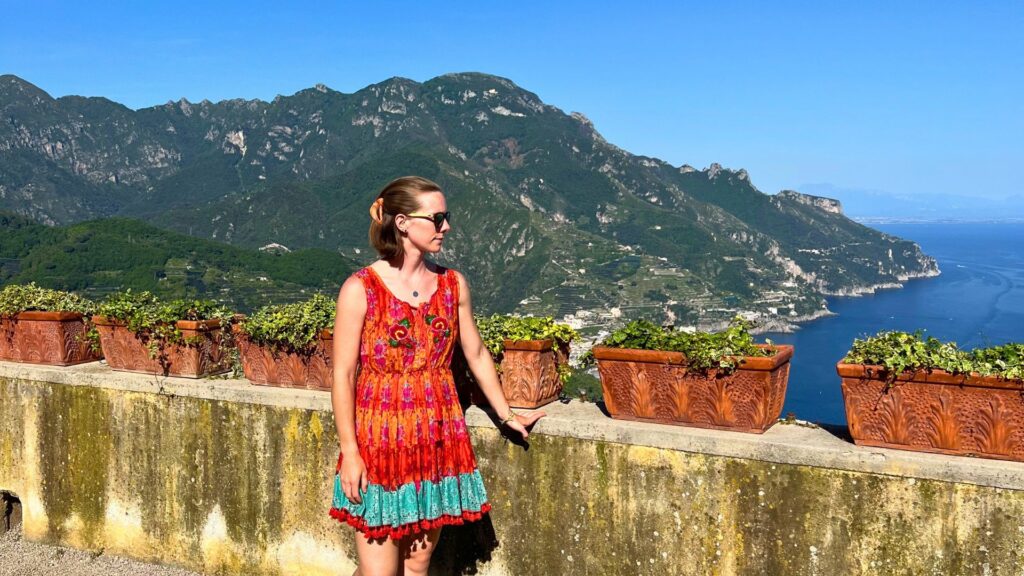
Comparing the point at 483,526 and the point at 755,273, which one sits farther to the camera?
the point at 755,273

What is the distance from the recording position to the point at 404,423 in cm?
291

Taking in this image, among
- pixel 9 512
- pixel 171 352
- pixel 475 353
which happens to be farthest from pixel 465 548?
pixel 9 512

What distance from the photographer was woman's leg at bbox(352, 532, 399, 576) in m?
2.92

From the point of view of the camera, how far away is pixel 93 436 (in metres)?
5.10

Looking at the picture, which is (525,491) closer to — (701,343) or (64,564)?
(701,343)

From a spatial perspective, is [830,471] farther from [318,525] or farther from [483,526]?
[318,525]

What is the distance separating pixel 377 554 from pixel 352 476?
35 cm

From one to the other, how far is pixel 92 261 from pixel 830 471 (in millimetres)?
132680

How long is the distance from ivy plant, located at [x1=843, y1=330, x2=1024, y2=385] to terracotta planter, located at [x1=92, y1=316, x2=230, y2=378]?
3811 millimetres

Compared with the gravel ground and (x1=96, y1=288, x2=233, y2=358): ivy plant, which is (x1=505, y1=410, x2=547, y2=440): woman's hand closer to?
(x1=96, y1=288, x2=233, y2=358): ivy plant

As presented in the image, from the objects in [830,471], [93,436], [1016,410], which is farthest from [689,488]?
[93,436]

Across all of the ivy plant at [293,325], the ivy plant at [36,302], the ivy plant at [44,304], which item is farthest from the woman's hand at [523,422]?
the ivy plant at [36,302]

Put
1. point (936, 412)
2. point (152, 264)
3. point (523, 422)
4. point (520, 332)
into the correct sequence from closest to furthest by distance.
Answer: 1. point (936, 412)
2. point (523, 422)
3. point (520, 332)
4. point (152, 264)

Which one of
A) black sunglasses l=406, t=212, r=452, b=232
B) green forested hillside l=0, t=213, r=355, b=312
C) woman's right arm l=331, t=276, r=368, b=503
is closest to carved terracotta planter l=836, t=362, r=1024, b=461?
black sunglasses l=406, t=212, r=452, b=232
